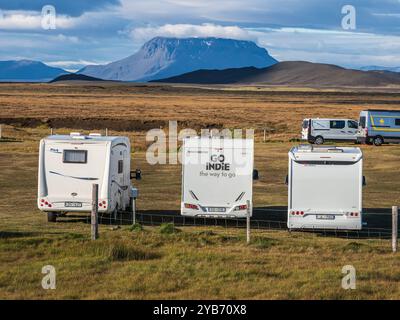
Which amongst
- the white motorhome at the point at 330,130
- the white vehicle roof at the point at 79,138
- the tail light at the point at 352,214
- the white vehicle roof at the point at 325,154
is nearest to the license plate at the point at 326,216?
the tail light at the point at 352,214

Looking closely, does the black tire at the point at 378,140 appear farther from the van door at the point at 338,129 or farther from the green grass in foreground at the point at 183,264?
the green grass in foreground at the point at 183,264

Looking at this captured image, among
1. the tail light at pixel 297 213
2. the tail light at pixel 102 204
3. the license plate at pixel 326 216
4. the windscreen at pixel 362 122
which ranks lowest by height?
the license plate at pixel 326 216

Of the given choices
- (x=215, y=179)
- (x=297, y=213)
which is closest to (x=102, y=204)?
(x=215, y=179)

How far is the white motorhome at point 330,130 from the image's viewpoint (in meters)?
54.6

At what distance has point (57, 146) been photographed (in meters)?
22.5

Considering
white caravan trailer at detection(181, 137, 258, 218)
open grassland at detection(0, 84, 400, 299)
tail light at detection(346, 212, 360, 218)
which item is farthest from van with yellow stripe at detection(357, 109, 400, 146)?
tail light at detection(346, 212, 360, 218)

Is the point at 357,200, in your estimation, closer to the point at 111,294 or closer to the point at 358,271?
the point at 358,271

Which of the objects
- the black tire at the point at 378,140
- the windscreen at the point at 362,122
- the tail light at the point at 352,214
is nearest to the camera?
the tail light at the point at 352,214

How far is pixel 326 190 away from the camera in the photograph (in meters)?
20.9

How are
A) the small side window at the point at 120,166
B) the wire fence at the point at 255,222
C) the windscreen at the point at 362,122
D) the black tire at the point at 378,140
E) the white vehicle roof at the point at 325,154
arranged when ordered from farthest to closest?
1. the windscreen at the point at 362,122
2. the black tire at the point at 378,140
3. the small side window at the point at 120,166
4. the wire fence at the point at 255,222
5. the white vehicle roof at the point at 325,154

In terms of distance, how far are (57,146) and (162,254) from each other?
292 inches

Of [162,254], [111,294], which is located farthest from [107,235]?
[111,294]

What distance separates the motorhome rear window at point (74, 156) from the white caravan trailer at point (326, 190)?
588 cm
